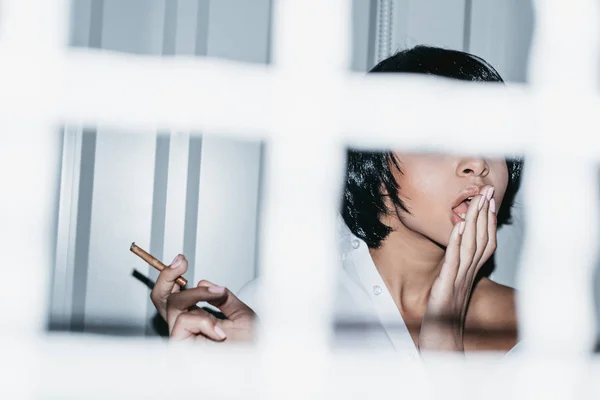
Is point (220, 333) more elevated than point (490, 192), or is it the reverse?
point (490, 192)

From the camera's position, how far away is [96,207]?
1.21m

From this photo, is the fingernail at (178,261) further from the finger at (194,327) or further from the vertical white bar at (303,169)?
the vertical white bar at (303,169)

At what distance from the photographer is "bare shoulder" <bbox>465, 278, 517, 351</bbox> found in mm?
1180

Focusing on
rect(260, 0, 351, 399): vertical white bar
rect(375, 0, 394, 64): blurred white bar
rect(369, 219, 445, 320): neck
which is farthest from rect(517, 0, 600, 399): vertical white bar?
rect(375, 0, 394, 64): blurred white bar

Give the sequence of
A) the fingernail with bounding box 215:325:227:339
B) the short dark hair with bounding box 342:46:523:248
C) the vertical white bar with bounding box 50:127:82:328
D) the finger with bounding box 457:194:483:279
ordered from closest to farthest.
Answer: the fingernail with bounding box 215:325:227:339, the finger with bounding box 457:194:483:279, the short dark hair with bounding box 342:46:523:248, the vertical white bar with bounding box 50:127:82:328

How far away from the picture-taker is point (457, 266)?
91 cm

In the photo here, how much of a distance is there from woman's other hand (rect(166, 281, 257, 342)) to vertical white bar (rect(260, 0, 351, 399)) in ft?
0.97

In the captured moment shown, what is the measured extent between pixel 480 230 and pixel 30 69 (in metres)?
0.66

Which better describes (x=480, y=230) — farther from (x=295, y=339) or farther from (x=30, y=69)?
(x=30, y=69)

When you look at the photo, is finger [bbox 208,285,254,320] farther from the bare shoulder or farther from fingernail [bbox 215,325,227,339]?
the bare shoulder

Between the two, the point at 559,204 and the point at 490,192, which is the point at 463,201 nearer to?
the point at 490,192

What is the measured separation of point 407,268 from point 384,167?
0.21 m

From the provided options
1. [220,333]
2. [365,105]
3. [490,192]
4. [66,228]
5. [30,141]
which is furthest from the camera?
[66,228]

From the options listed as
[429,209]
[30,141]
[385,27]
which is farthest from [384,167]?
[30,141]
